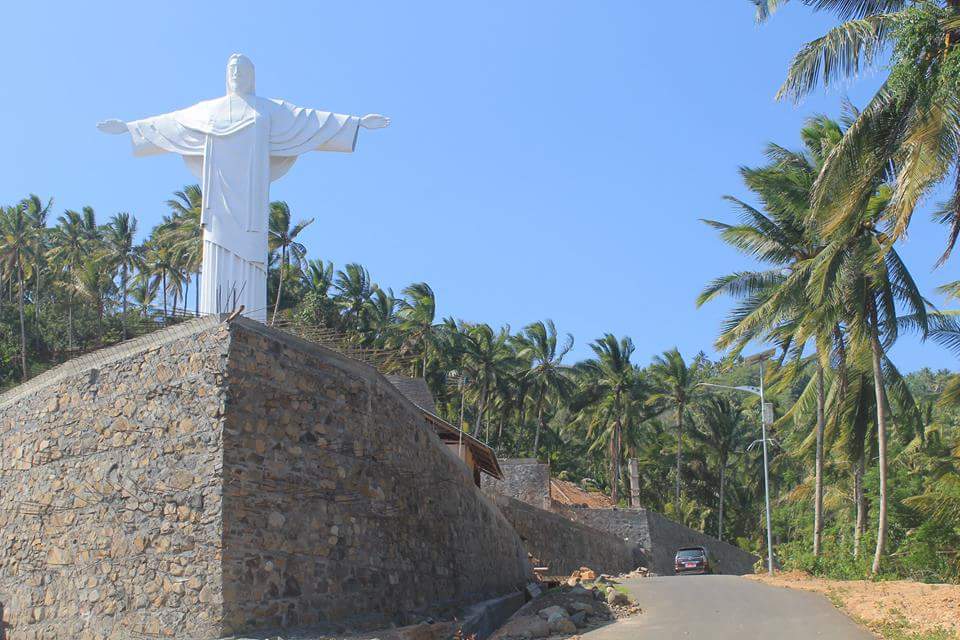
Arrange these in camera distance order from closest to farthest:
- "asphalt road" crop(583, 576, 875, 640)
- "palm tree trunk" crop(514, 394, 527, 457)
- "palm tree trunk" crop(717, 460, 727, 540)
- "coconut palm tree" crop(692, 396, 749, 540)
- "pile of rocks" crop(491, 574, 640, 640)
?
"asphalt road" crop(583, 576, 875, 640), "pile of rocks" crop(491, 574, 640, 640), "palm tree trunk" crop(514, 394, 527, 457), "palm tree trunk" crop(717, 460, 727, 540), "coconut palm tree" crop(692, 396, 749, 540)

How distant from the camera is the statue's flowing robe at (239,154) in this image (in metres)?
18.1

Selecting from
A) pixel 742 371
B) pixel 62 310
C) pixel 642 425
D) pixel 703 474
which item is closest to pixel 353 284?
pixel 62 310

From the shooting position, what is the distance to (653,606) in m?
16.6

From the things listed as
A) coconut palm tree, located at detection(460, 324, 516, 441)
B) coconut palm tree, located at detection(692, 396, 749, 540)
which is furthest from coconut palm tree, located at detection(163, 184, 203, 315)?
coconut palm tree, located at detection(692, 396, 749, 540)

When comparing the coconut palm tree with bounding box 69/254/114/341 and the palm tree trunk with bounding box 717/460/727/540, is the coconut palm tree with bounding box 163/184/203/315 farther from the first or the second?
the palm tree trunk with bounding box 717/460/727/540

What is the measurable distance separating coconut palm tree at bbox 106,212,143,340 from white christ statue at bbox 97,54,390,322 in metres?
29.9

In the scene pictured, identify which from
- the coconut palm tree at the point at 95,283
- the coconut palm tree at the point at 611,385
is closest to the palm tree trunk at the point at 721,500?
the coconut palm tree at the point at 611,385

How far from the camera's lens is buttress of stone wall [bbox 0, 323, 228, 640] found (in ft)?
36.8

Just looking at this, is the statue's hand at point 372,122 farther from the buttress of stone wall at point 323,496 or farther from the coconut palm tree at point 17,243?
the coconut palm tree at point 17,243

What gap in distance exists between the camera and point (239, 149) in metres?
18.7

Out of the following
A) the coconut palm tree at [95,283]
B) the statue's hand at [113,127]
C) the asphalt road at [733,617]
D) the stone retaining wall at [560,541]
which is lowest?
the asphalt road at [733,617]

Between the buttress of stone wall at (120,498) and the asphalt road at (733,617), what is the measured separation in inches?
218

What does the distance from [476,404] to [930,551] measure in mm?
33422

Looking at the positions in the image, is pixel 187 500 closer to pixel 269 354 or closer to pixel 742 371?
pixel 269 354
